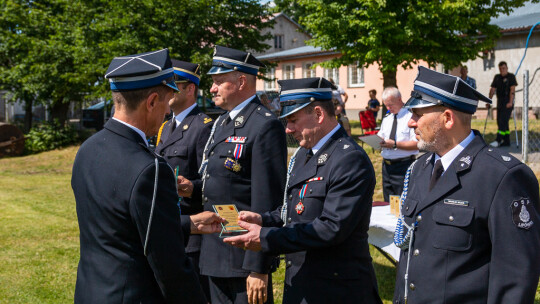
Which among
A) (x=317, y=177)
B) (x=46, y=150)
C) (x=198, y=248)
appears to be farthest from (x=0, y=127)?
(x=317, y=177)

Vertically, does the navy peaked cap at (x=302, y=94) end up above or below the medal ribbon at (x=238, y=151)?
above

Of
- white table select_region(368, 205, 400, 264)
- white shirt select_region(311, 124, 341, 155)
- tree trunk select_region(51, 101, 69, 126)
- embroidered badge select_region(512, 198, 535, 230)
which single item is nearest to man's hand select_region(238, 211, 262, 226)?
white shirt select_region(311, 124, 341, 155)

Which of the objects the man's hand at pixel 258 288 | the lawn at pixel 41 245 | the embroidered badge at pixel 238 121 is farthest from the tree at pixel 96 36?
the man's hand at pixel 258 288

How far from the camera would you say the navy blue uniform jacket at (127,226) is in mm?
2334

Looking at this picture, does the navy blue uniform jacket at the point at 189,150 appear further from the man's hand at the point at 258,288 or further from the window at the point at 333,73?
the window at the point at 333,73

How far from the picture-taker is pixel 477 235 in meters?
2.55

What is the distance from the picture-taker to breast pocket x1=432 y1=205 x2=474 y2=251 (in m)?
2.56

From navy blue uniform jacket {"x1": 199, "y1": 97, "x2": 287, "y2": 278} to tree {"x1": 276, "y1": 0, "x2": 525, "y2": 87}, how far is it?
15918 millimetres

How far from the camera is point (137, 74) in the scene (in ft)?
8.12

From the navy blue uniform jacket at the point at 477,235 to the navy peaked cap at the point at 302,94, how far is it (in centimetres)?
88

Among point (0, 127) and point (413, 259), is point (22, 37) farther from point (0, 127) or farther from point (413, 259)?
point (413, 259)

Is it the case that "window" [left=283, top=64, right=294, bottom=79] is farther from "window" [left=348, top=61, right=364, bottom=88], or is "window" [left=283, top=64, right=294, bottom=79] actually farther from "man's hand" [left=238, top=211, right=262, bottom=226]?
"man's hand" [left=238, top=211, right=262, bottom=226]

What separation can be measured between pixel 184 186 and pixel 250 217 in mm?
975

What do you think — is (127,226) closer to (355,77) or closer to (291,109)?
(291,109)
